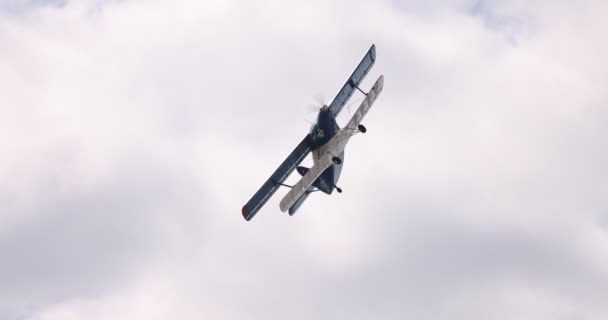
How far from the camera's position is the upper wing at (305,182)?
79.2 meters

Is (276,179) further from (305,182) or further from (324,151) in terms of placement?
(324,151)

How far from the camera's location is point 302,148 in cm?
8325

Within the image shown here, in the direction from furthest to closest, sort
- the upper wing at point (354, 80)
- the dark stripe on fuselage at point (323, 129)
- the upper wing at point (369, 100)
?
the upper wing at point (354, 80) < the dark stripe on fuselage at point (323, 129) < the upper wing at point (369, 100)

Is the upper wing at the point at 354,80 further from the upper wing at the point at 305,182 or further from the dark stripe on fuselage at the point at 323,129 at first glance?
the upper wing at the point at 305,182

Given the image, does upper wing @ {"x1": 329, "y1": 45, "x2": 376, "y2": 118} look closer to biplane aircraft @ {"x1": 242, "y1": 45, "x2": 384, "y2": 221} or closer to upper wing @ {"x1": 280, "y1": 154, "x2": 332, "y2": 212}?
biplane aircraft @ {"x1": 242, "y1": 45, "x2": 384, "y2": 221}

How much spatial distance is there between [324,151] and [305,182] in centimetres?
340

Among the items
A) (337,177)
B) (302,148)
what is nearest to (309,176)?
(302,148)

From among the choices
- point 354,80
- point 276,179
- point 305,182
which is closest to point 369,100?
point 354,80

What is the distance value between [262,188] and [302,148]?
7.12 m

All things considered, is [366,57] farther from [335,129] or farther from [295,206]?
[295,206]

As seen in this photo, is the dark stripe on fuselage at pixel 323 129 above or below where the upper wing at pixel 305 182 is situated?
above

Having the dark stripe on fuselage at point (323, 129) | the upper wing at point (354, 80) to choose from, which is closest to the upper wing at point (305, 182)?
the dark stripe on fuselage at point (323, 129)

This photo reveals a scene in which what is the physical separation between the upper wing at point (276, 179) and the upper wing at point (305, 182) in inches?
128

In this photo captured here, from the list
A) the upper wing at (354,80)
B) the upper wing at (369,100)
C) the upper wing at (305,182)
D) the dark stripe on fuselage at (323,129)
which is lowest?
the upper wing at (305,182)
